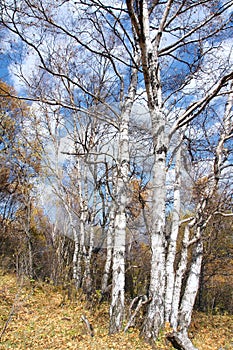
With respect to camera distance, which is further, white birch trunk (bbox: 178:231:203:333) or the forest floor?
white birch trunk (bbox: 178:231:203:333)

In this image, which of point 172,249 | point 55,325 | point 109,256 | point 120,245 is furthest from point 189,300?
point 55,325

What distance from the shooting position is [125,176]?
582cm

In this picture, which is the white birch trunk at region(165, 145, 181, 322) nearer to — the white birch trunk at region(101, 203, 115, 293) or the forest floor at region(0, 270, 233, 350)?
the forest floor at region(0, 270, 233, 350)

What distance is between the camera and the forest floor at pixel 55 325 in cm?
416

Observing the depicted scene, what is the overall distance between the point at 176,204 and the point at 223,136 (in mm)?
2221

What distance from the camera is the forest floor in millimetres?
4160

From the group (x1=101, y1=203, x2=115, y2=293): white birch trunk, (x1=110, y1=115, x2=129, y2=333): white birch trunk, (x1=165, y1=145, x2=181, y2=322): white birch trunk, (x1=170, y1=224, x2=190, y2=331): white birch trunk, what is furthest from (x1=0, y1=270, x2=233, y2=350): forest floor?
(x1=101, y1=203, x2=115, y2=293): white birch trunk

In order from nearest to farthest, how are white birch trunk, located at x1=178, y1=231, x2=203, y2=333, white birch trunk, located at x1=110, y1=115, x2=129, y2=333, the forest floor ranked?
1. the forest floor
2. white birch trunk, located at x1=110, y1=115, x2=129, y2=333
3. white birch trunk, located at x1=178, y1=231, x2=203, y2=333

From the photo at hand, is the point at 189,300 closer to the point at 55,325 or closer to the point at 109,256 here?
the point at 109,256

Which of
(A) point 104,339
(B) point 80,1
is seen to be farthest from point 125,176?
(B) point 80,1

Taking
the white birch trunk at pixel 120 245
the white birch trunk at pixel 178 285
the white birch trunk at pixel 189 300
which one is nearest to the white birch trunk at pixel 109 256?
the white birch trunk at pixel 178 285

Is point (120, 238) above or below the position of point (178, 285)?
above

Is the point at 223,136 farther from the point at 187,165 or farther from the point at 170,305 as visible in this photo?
the point at 170,305

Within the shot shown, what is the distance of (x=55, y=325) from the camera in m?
5.36
